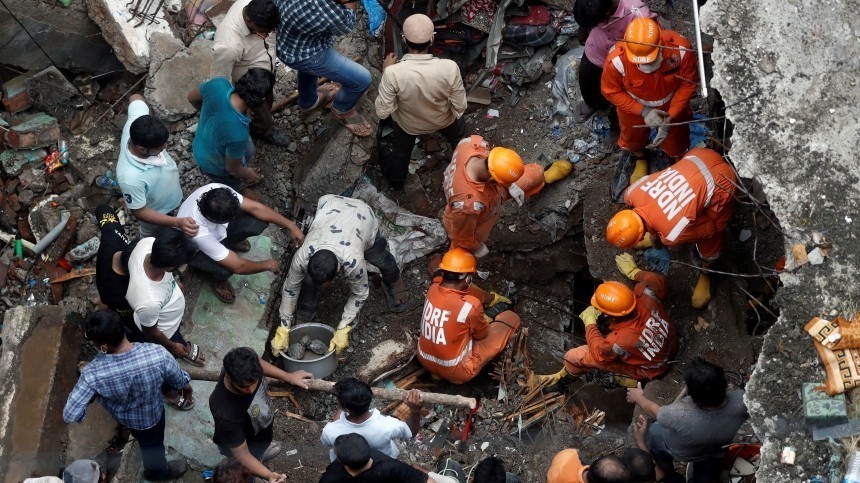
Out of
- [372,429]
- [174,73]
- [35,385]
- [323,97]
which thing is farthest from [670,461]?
[174,73]

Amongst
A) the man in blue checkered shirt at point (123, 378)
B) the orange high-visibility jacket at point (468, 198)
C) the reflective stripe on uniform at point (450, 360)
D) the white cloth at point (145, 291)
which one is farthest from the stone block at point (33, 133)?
the reflective stripe on uniform at point (450, 360)

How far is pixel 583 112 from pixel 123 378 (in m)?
4.67

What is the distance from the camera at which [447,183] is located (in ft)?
24.5

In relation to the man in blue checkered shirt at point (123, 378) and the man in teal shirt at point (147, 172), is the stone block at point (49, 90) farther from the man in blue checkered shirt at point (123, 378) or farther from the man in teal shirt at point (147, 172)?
the man in blue checkered shirt at point (123, 378)

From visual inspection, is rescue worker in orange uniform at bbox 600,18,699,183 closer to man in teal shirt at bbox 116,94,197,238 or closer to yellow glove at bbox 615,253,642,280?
yellow glove at bbox 615,253,642,280

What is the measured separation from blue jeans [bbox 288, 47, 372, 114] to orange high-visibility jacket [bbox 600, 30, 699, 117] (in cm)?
205

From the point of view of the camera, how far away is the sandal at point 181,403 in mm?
6758

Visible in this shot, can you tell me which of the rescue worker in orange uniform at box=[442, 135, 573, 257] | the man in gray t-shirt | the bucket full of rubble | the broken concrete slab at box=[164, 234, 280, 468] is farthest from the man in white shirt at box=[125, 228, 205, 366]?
the man in gray t-shirt

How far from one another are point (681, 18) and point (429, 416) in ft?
13.3

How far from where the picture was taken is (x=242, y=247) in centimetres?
743

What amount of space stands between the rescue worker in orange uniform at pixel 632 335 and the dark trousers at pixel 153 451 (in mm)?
3166

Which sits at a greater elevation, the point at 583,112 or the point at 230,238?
the point at 583,112

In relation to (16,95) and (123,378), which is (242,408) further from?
(16,95)

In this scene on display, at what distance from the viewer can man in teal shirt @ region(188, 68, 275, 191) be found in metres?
6.55
